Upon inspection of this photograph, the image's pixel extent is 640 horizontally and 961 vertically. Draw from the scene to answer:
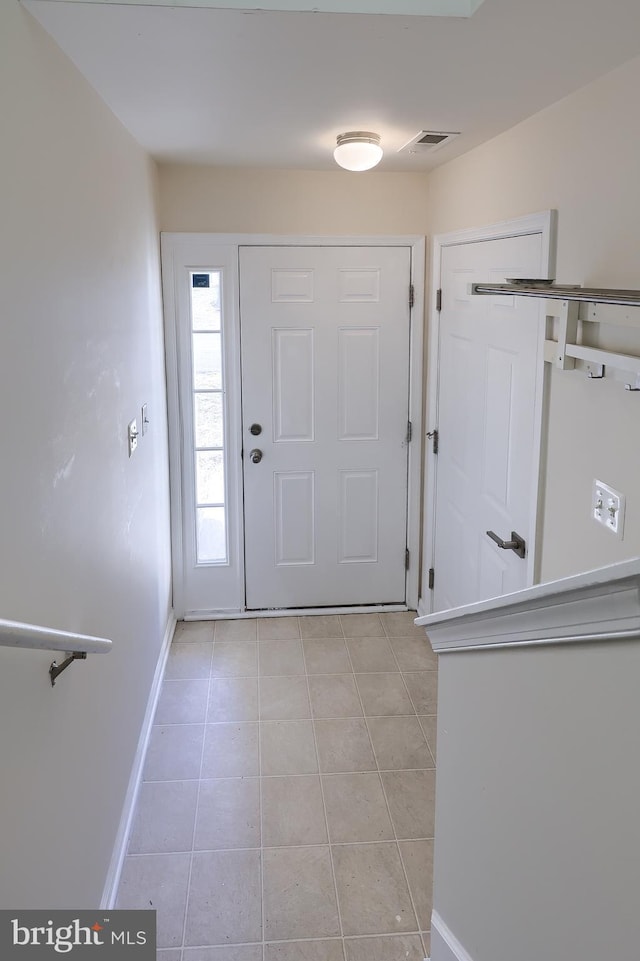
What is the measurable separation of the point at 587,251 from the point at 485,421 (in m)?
1.07

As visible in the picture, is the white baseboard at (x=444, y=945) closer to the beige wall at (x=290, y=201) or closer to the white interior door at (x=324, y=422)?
the white interior door at (x=324, y=422)

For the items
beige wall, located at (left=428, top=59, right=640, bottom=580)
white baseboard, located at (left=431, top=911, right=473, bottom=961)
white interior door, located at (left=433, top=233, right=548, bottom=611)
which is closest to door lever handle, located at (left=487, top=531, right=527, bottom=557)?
white interior door, located at (left=433, top=233, right=548, bottom=611)

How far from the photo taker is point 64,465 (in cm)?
184

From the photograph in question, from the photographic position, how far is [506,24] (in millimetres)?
1683

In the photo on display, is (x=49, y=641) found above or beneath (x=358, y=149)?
beneath

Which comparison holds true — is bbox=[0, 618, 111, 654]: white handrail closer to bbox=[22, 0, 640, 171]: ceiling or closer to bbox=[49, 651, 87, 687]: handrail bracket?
bbox=[49, 651, 87, 687]: handrail bracket

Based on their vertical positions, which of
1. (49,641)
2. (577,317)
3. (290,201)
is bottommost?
(49,641)

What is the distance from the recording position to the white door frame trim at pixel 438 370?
2494 millimetres

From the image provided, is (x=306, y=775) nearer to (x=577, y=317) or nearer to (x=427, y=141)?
(x=577, y=317)

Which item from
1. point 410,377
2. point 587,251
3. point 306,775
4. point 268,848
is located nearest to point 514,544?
point 587,251

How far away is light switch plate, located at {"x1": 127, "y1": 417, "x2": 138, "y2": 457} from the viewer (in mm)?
2803

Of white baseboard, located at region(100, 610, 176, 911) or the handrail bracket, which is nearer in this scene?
the handrail bracket

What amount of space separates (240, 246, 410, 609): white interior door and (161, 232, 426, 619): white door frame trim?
4 cm

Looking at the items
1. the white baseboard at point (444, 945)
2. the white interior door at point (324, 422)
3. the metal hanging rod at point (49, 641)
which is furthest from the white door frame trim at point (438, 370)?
the metal hanging rod at point (49, 641)
